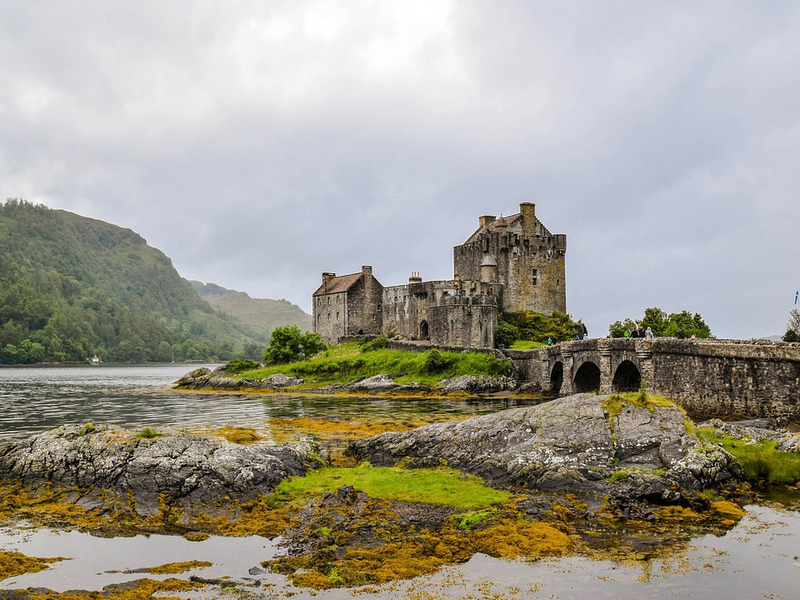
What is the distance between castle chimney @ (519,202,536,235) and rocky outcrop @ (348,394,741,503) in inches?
2027

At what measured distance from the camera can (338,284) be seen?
285ft

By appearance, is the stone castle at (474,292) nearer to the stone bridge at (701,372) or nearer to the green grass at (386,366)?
the green grass at (386,366)

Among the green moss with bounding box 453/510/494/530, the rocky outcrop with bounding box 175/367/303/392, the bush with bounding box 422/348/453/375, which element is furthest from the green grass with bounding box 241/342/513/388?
the green moss with bounding box 453/510/494/530

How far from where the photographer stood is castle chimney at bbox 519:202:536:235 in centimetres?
7256

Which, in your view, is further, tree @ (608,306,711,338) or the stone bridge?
tree @ (608,306,711,338)

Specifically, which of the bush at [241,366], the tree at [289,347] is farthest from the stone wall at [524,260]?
the bush at [241,366]

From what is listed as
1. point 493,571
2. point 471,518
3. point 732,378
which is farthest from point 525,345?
point 493,571

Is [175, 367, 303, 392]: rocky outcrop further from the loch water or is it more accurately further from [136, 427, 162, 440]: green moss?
the loch water

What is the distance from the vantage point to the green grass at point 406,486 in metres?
18.0

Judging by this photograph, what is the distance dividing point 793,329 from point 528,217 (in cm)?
2785

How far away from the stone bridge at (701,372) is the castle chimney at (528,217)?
23737mm

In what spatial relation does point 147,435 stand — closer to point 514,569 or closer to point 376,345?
point 514,569

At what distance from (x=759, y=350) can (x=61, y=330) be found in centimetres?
19515

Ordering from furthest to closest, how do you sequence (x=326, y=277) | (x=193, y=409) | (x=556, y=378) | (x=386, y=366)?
(x=326, y=277)
(x=386, y=366)
(x=556, y=378)
(x=193, y=409)
